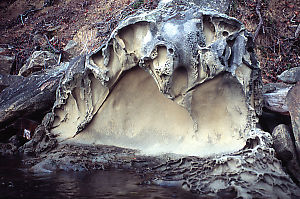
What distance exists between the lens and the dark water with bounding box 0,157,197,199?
3.23m

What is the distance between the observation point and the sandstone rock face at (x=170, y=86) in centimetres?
449

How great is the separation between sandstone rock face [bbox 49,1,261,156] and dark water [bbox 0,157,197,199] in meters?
1.11

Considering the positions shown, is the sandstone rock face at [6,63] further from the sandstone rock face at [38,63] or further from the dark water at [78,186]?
the dark water at [78,186]

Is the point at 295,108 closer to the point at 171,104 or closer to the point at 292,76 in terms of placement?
the point at 292,76

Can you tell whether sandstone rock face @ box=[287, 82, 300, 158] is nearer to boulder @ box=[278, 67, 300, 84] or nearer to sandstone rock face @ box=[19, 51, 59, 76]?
boulder @ box=[278, 67, 300, 84]

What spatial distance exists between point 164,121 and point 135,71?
83cm

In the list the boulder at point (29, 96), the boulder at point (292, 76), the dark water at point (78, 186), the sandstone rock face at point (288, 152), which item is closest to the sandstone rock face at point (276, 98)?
the boulder at point (292, 76)

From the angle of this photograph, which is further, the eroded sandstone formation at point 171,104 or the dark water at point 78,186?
the eroded sandstone formation at point 171,104

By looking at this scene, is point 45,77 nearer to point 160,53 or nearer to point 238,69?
point 160,53

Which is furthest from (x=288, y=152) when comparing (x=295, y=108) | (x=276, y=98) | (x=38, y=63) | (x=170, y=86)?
(x=38, y=63)

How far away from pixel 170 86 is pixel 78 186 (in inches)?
66.9

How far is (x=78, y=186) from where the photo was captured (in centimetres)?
356

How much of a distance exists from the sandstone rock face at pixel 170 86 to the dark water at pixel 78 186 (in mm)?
1106

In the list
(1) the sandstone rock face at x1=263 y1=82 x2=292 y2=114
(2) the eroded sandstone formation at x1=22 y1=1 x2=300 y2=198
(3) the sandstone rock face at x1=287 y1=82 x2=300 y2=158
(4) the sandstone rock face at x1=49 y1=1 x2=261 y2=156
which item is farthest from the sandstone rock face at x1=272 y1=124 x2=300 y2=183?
(1) the sandstone rock face at x1=263 y1=82 x2=292 y2=114
